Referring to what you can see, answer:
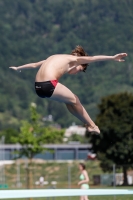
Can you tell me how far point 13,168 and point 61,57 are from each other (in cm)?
5541

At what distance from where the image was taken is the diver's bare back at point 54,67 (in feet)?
31.4

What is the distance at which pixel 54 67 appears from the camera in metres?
9.60

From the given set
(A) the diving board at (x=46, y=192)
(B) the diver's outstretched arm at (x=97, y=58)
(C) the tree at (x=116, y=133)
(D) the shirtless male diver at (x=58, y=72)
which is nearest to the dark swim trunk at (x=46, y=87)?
(D) the shirtless male diver at (x=58, y=72)

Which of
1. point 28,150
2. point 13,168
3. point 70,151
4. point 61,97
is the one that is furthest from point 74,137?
point 61,97

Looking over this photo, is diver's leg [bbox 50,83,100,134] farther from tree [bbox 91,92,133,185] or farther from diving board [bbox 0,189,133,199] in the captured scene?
tree [bbox 91,92,133,185]

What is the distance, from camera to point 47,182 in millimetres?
39281

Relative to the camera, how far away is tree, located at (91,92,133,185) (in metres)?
50.8

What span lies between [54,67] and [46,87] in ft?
1.02

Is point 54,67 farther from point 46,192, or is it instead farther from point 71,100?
point 46,192

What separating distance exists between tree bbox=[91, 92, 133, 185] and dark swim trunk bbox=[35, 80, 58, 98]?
40145 millimetres

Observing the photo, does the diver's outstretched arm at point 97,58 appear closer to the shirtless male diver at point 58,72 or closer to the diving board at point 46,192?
the shirtless male diver at point 58,72

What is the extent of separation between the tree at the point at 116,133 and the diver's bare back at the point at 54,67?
40162 millimetres

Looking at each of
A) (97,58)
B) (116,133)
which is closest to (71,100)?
(97,58)

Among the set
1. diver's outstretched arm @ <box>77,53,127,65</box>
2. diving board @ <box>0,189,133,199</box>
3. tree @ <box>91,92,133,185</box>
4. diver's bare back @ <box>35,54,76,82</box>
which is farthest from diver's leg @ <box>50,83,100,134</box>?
tree @ <box>91,92,133,185</box>
